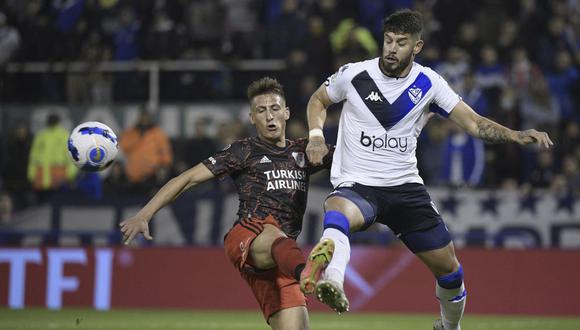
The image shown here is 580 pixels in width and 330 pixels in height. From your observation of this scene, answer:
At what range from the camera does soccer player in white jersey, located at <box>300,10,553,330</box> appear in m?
7.89

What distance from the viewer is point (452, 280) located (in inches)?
328

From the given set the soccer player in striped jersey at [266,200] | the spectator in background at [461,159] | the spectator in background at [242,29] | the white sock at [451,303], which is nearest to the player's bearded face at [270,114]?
A: the soccer player in striped jersey at [266,200]

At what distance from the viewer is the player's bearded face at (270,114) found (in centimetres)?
816

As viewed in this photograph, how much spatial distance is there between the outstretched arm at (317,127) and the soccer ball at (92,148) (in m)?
1.55

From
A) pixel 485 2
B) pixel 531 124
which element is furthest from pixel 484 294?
pixel 485 2

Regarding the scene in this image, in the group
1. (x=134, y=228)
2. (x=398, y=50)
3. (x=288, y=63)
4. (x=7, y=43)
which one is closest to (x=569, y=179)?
(x=288, y=63)

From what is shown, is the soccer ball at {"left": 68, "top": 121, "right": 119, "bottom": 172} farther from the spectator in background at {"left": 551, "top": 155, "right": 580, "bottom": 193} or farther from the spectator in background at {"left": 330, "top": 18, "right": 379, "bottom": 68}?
the spectator in background at {"left": 551, "top": 155, "right": 580, "bottom": 193}

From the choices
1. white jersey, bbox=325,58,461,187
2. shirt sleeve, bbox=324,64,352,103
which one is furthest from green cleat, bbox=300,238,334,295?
shirt sleeve, bbox=324,64,352,103

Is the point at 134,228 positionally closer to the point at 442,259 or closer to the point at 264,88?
the point at 264,88

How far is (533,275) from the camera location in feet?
46.6

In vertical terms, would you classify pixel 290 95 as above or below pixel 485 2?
below

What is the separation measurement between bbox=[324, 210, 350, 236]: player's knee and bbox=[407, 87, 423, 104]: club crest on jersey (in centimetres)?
111

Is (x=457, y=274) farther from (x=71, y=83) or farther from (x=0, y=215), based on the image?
(x=71, y=83)

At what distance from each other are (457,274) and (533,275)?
245 inches
